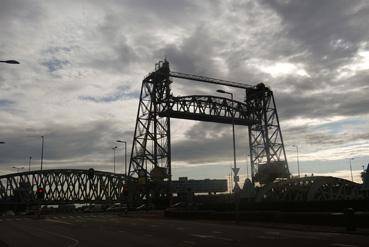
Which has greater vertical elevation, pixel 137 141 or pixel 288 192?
pixel 137 141

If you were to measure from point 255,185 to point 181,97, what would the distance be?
24.5m

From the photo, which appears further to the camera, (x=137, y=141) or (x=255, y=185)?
(x=255, y=185)

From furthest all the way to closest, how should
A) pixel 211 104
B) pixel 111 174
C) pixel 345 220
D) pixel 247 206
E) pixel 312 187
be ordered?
pixel 111 174 < pixel 211 104 < pixel 312 187 < pixel 247 206 < pixel 345 220

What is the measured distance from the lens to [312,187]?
77938 mm

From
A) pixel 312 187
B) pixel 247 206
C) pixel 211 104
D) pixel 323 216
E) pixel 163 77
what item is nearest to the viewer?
pixel 323 216

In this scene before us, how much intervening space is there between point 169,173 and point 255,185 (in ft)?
64.7

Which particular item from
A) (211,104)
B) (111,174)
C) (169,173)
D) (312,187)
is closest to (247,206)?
(312,187)

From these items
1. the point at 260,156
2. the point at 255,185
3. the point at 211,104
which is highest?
the point at 211,104

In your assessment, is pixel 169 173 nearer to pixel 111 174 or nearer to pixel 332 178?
pixel 332 178

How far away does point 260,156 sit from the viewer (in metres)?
96.0

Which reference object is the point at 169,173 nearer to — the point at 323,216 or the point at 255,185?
the point at 255,185

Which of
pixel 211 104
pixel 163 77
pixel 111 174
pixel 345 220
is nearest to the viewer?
pixel 345 220


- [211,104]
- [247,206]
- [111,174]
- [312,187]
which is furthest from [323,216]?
[111,174]

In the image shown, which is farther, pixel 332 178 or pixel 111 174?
pixel 111 174
